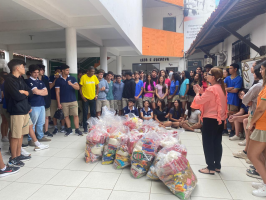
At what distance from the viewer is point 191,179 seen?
2252 millimetres

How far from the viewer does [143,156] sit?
2.58 m

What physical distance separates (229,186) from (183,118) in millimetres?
3091

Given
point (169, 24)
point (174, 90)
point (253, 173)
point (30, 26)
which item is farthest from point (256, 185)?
point (169, 24)

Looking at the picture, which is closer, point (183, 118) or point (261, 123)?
point (261, 123)

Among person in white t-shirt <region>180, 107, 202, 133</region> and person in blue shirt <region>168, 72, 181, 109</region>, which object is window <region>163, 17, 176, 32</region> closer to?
person in blue shirt <region>168, 72, 181, 109</region>

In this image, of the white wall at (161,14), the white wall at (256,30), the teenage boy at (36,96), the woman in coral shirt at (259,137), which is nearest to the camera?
the woman in coral shirt at (259,137)

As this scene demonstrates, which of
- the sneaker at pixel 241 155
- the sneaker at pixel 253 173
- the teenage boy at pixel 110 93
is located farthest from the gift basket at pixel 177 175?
the teenage boy at pixel 110 93

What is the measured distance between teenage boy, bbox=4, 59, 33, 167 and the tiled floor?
309 mm

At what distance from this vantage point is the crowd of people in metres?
2.57

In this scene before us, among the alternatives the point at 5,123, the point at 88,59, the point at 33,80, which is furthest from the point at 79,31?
the point at 88,59

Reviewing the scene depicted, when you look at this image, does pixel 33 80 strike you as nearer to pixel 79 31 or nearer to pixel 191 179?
pixel 79 31

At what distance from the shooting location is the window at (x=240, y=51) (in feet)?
16.6

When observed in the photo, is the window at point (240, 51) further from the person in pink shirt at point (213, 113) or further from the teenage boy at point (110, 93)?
the teenage boy at point (110, 93)

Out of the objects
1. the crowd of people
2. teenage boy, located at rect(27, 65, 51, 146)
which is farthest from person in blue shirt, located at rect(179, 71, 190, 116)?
teenage boy, located at rect(27, 65, 51, 146)
